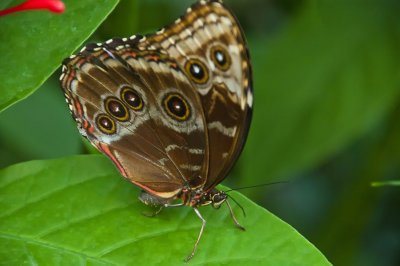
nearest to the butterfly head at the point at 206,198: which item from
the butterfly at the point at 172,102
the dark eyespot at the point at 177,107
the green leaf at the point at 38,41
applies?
the butterfly at the point at 172,102

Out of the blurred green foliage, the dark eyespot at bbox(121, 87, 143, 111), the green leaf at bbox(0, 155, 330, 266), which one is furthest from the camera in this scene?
the blurred green foliage

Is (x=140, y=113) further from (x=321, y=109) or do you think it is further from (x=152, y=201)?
(x=321, y=109)

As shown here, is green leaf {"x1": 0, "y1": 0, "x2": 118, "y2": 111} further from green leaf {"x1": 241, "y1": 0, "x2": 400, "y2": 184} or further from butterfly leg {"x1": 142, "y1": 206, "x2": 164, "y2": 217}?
green leaf {"x1": 241, "y1": 0, "x2": 400, "y2": 184}

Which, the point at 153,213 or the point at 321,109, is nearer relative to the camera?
the point at 153,213

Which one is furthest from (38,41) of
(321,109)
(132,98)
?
(321,109)

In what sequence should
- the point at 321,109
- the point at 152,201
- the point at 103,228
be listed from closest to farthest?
the point at 103,228 → the point at 152,201 → the point at 321,109

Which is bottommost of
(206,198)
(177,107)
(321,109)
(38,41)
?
(321,109)

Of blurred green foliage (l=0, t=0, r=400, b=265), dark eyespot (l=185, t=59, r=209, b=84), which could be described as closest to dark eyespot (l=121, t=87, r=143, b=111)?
dark eyespot (l=185, t=59, r=209, b=84)
